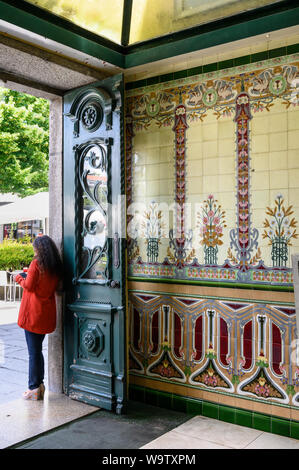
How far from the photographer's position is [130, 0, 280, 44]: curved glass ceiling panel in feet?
11.7

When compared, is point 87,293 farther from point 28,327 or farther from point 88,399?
point 88,399

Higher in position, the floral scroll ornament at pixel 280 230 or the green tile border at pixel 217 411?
the floral scroll ornament at pixel 280 230

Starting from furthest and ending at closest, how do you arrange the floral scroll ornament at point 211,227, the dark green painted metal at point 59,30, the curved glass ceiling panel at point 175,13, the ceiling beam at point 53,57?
the floral scroll ornament at point 211,227
the curved glass ceiling panel at point 175,13
the ceiling beam at point 53,57
the dark green painted metal at point 59,30

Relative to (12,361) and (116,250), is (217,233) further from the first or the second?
(12,361)

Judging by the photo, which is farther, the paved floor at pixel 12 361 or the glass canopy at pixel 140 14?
the paved floor at pixel 12 361

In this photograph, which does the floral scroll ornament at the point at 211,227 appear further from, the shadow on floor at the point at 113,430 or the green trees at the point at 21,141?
the green trees at the point at 21,141

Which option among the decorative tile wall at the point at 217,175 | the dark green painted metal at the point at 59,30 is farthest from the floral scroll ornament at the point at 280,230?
the dark green painted metal at the point at 59,30

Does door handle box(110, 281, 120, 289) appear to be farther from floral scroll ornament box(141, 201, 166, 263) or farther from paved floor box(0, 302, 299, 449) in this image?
paved floor box(0, 302, 299, 449)

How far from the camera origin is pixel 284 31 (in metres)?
3.35

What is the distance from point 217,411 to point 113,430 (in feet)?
2.87

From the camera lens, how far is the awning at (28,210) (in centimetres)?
1148

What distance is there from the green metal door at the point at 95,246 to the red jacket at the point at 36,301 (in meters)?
0.21
